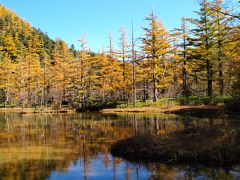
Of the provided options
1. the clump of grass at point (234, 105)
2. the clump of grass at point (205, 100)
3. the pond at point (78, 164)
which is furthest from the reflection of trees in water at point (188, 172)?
the clump of grass at point (205, 100)

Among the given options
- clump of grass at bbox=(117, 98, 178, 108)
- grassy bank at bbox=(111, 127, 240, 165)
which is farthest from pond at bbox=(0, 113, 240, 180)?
clump of grass at bbox=(117, 98, 178, 108)

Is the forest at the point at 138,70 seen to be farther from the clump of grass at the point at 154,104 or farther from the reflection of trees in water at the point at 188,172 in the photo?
the reflection of trees in water at the point at 188,172

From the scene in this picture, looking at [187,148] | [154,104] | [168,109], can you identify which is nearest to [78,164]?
[187,148]

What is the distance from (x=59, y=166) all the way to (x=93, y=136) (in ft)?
26.7

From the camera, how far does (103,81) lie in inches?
2090

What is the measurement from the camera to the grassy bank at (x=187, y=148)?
12.8m

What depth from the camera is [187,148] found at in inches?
542

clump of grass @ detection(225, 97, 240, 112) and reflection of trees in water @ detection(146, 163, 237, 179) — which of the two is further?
clump of grass @ detection(225, 97, 240, 112)

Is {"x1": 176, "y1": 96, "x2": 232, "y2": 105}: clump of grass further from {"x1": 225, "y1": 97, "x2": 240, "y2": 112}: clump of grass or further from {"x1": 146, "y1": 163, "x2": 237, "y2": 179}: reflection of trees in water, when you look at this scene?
{"x1": 146, "y1": 163, "x2": 237, "y2": 179}: reflection of trees in water

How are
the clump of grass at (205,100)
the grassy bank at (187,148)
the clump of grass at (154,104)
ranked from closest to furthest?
1. the grassy bank at (187,148)
2. the clump of grass at (205,100)
3. the clump of grass at (154,104)

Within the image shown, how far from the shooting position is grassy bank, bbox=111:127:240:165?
1284cm

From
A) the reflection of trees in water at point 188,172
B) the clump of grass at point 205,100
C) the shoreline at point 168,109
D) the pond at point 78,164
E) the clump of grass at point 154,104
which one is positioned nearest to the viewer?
the reflection of trees in water at point 188,172

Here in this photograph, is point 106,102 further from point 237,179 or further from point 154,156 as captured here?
point 237,179

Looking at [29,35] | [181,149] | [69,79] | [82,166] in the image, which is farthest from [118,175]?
[29,35]
